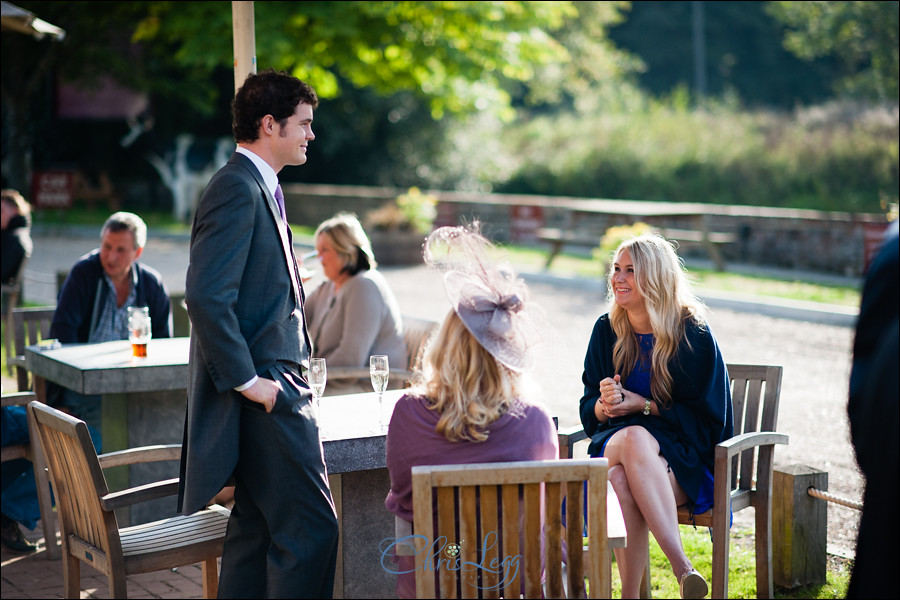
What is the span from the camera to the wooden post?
4469 mm

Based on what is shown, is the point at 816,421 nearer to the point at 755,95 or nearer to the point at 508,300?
the point at 508,300

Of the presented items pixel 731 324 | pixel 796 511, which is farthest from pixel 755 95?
pixel 796 511

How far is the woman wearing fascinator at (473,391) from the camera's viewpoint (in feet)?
9.62

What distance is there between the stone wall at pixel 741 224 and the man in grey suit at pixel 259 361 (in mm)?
13029

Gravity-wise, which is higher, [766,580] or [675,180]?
[675,180]

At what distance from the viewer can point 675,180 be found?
2520 cm

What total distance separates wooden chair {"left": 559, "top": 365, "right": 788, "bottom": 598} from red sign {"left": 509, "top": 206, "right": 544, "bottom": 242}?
1565 cm

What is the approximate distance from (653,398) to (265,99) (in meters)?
2.00

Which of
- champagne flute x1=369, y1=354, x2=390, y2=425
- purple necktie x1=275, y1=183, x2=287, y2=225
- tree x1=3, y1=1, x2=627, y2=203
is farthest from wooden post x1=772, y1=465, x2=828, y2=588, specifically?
tree x1=3, y1=1, x2=627, y2=203

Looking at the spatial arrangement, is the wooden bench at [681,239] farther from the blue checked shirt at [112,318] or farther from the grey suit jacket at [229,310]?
the grey suit jacket at [229,310]

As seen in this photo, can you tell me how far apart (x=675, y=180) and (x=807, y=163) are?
3252 mm

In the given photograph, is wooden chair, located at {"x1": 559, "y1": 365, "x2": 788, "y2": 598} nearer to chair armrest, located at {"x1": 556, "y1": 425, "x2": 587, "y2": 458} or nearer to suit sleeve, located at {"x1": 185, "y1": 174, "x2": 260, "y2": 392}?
chair armrest, located at {"x1": 556, "y1": 425, "x2": 587, "y2": 458}

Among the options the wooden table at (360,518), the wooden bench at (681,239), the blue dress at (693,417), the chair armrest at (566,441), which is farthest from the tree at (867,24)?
the wooden table at (360,518)

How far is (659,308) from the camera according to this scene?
4.17 metres
